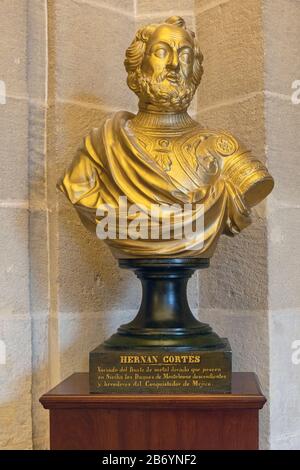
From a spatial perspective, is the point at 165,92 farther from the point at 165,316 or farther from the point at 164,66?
the point at 165,316

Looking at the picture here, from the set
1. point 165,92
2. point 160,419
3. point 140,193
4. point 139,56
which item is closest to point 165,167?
point 140,193

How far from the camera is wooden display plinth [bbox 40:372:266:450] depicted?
144 cm

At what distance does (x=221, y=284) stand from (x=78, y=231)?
1.65 ft

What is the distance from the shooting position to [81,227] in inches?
82.8

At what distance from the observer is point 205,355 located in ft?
4.85

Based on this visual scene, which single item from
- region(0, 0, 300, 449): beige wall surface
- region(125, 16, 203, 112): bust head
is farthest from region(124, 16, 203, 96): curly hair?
region(0, 0, 300, 449): beige wall surface

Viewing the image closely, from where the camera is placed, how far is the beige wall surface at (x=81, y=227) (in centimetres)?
199

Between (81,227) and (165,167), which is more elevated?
(165,167)

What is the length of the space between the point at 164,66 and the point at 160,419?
853mm

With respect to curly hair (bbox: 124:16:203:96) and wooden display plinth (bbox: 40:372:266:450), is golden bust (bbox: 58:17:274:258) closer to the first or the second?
curly hair (bbox: 124:16:203:96)

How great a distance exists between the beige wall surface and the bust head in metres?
0.44

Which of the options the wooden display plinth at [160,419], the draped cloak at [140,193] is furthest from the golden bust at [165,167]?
the wooden display plinth at [160,419]

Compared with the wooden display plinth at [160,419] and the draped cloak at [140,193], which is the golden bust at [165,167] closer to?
the draped cloak at [140,193]

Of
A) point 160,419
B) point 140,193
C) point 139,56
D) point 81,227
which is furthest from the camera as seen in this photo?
point 81,227
